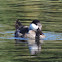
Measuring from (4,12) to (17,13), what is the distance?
2.64 ft

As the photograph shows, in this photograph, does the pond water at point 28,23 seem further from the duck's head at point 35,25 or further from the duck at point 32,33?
the duck's head at point 35,25

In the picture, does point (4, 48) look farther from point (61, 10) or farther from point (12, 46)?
point (61, 10)

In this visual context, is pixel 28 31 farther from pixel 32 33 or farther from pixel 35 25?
pixel 35 25

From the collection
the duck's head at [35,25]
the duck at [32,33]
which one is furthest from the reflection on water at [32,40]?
the duck's head at [35,25]

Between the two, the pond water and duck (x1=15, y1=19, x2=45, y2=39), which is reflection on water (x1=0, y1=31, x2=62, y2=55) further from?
duck (x1=15, y1=19, x2=45, y2=39)

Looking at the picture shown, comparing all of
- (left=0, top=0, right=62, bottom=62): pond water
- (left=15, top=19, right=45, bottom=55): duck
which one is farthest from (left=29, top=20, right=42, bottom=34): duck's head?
(left=0, top=0, right=62, bottom=62): pond water

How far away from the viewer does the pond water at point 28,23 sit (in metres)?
10.0

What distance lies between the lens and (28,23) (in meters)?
16.3

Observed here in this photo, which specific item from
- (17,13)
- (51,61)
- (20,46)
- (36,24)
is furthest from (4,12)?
(51,61)

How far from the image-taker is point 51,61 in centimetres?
941

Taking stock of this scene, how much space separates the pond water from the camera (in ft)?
32.9

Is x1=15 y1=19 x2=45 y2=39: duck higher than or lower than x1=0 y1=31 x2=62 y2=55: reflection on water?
higher

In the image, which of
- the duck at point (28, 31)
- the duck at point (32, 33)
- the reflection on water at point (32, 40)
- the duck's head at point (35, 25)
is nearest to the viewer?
the reflection on water at point (32, 40)

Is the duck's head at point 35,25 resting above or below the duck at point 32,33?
above
